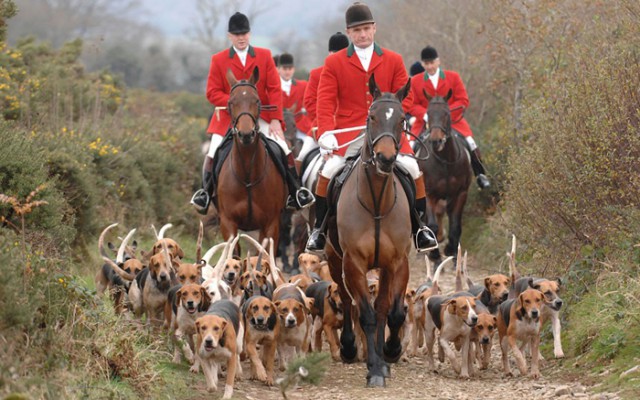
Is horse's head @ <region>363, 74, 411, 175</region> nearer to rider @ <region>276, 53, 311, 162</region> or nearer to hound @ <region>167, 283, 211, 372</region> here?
hound @ <region>167, 283, 211, 372</region>

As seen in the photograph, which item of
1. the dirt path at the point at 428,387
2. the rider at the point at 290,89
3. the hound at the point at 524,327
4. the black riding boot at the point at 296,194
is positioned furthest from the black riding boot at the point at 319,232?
the rider at the point at 290,89

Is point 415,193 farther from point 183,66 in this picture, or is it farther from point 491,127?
point 183,66

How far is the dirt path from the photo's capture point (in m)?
9.35

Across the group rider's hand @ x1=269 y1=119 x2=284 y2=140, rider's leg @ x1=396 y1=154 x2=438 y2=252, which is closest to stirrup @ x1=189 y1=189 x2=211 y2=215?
rider's hand @ x1=269 y1=119 x2=284 y2=140

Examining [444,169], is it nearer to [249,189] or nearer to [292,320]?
[249,189]

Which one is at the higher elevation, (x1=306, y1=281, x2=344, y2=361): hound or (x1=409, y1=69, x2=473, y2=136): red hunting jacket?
(x1=409, y1=69, x2=473, y2=136): red hunting jacket

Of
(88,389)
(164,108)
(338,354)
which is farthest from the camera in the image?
(164,108)

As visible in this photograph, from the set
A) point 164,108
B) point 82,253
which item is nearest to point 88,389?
point 82,253

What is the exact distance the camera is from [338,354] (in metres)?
11.3

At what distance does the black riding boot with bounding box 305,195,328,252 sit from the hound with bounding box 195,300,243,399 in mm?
1234

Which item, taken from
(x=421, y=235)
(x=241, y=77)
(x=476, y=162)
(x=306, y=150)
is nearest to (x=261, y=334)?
(x=421, y=235)

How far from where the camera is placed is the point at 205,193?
12.9 meters

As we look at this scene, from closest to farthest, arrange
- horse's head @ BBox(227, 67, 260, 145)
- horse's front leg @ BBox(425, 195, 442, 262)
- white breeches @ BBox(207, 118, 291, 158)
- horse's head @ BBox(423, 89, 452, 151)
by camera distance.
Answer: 1. horse's head @ BBox(227, 67, 260, 145)
2. white breeches @ BBox(207, 118, 291, 158)
3. horse's head @ BBox(423, 89, 452, 151)
4. horse's front leg @ BBox(425, 195, 442, 262)

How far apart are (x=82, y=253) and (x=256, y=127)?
3068mm
